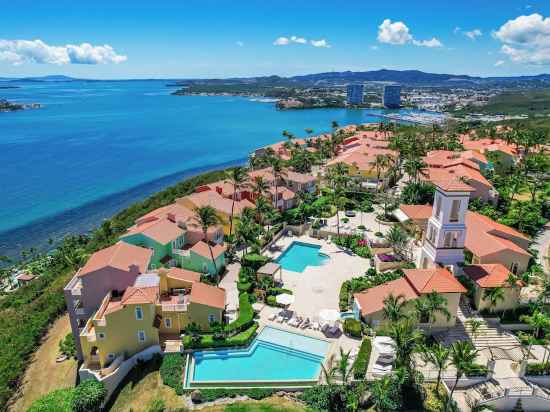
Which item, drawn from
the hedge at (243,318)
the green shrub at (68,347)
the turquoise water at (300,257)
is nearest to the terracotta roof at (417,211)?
the turquoise water at (300,257)

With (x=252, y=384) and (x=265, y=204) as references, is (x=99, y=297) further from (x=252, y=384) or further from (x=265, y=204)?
(x=265, y=204)

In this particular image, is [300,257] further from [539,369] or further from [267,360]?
[539,369]

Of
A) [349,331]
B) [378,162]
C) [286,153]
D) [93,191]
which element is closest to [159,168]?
[93,191]

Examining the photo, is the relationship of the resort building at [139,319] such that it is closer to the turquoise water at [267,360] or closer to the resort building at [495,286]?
the turquoise water at [267,360]

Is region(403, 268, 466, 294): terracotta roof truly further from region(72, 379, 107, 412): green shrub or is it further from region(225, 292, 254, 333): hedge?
region(72, 379, 107, 412): green shrub

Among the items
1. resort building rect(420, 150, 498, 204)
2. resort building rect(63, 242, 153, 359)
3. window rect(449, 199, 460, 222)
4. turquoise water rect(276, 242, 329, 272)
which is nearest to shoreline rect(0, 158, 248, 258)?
resort building rect(63, 242, 153, 359)

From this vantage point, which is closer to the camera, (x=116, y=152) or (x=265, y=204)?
(x=265, y=204)

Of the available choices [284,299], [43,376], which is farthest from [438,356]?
[43,376]
